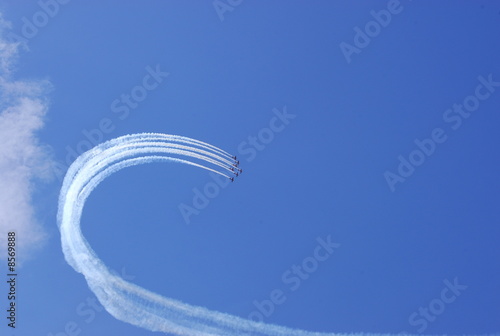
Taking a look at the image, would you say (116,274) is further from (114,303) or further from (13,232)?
(13,232)

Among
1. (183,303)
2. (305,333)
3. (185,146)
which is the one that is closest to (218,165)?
(185,146)

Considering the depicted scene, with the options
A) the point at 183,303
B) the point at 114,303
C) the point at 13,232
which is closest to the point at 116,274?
the point at 114,303

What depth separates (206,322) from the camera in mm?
31172

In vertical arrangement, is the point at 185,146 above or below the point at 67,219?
above

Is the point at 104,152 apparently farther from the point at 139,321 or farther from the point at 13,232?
the point at 139,321

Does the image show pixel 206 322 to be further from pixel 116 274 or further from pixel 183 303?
pixel 116 274

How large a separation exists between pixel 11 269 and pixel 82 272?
13.0 ft

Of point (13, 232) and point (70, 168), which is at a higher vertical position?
point (70, 168)

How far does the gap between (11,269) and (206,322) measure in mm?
11506

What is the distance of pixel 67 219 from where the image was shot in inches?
1225

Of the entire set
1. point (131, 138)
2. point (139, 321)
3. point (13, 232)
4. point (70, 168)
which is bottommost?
point (139, 321)

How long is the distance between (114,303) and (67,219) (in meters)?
5.56

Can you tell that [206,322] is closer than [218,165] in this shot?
Yes

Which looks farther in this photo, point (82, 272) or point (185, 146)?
point (185, 146)
